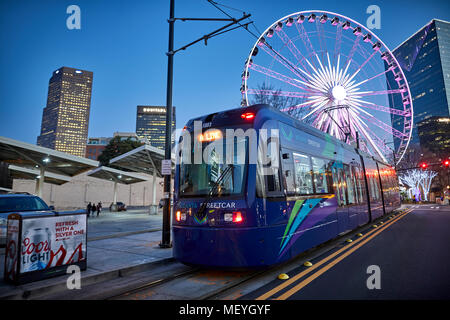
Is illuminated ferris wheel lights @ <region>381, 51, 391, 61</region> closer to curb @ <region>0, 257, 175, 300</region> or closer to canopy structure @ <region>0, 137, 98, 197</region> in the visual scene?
curb @ <region>0, 257, 175, 300</region>

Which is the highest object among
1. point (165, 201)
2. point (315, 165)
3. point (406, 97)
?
point (406, 97)

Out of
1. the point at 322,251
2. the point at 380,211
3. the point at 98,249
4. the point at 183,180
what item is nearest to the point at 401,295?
the point at 322,251

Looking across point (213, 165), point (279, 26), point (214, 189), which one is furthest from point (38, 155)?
point (279, 26)

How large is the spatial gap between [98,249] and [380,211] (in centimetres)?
1377

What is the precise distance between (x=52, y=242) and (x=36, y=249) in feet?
0.90

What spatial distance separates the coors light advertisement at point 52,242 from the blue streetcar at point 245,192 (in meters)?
1.99

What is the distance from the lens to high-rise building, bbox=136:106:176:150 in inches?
7589

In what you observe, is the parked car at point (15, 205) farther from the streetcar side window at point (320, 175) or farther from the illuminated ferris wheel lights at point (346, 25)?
the illuminated ferris wheel lights at point (346, 25)

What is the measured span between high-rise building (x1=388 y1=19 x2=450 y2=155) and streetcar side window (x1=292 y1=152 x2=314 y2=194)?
429 feet

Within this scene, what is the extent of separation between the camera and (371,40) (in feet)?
67.3

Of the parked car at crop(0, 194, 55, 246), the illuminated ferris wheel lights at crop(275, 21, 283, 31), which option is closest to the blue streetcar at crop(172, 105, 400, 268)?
the parked car at crop(0, 194, 55, 246)

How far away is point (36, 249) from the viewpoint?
4.64 metres

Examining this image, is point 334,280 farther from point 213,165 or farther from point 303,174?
point 213,165
